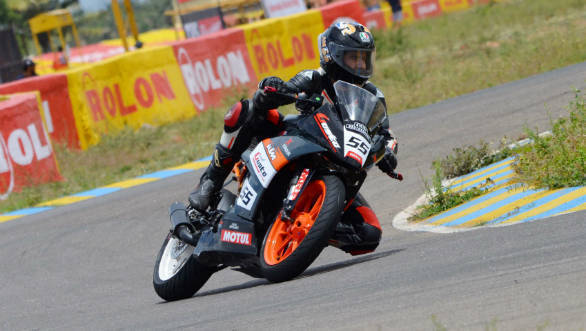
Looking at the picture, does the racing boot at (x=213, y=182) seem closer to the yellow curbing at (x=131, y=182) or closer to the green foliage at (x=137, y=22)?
the yellow curbing at (x=131, y=182)

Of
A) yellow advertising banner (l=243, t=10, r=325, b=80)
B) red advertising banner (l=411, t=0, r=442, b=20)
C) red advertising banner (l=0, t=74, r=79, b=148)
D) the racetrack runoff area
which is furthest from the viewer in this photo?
red advertising banner (l=411, t=0, r=442, b=20)

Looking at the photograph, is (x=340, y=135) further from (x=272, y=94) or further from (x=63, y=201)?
(x=63, y=201)

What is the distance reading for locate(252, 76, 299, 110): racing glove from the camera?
6.00m

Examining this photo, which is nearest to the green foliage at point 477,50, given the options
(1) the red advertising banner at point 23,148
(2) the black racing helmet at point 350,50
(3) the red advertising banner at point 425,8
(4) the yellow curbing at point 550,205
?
(1) the red advertising banner at point 23,148

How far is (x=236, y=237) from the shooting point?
603 centimetres

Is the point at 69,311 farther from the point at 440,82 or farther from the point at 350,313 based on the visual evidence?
the point at 440,82

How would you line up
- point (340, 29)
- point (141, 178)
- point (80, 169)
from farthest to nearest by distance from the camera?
point (80, 169), point (141, 178), point (340, 29)

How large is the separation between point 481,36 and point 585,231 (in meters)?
21.9

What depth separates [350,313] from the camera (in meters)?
4.39

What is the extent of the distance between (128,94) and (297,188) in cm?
1329

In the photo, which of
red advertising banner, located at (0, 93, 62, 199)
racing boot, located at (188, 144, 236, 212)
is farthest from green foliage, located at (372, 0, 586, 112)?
racing boot, located at (188, 144, 236, 212)

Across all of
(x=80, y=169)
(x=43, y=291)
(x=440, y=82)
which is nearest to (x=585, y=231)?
(x=43, y=291)

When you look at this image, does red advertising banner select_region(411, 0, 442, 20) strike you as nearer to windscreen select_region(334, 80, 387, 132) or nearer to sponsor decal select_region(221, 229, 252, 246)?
windscreen select_region(334, 80, 387, 132)

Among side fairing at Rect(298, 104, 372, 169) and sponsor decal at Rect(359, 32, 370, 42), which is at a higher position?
sponsor decal at Rect(359, 32, 370, 42)
